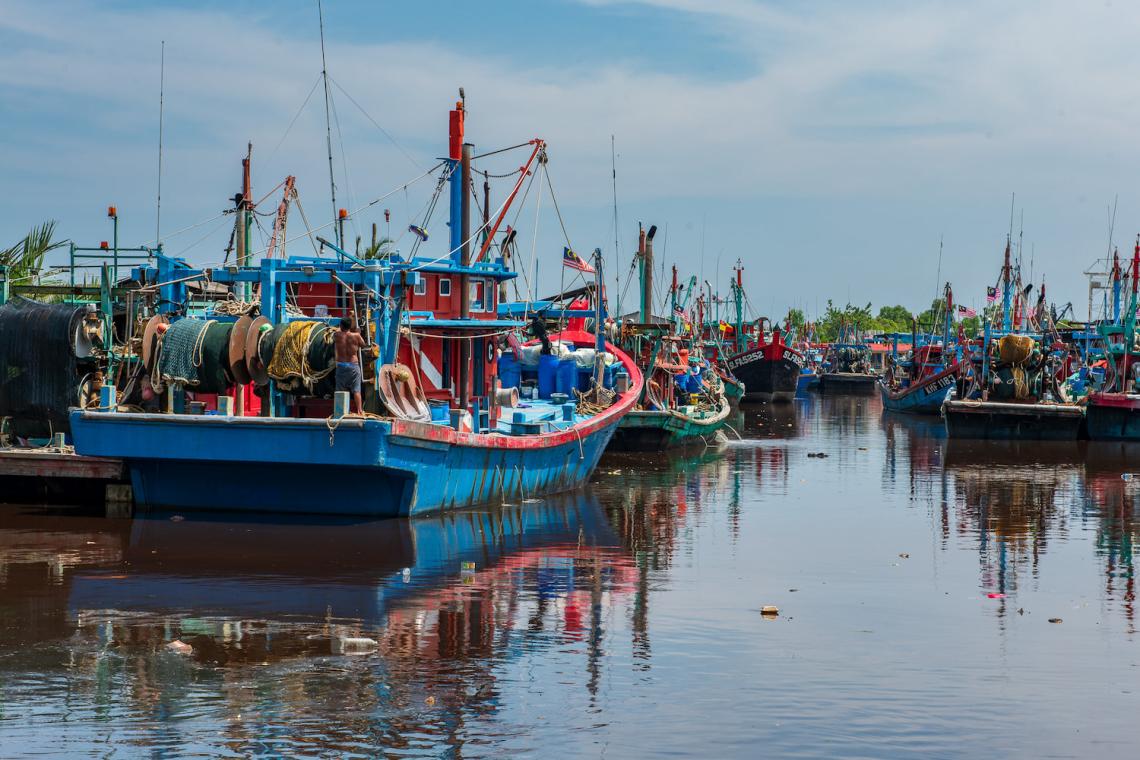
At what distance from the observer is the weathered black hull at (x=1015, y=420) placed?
134ft

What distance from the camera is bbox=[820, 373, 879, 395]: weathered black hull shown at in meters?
93.6

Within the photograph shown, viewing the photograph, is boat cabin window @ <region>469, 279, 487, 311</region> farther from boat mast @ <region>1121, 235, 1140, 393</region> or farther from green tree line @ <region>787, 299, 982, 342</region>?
green tree line @ <region>787, 299, 982, 342</region>

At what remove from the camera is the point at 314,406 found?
2044 centimetres

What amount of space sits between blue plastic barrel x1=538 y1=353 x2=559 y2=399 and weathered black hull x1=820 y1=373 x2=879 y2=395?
65.5m

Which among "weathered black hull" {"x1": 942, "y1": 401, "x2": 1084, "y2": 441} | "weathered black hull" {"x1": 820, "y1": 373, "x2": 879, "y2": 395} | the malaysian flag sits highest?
the malaysian flag

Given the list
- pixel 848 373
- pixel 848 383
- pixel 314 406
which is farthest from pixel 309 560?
pixel 848 373

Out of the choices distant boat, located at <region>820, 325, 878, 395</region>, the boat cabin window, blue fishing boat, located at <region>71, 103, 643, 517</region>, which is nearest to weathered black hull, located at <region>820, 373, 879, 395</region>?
distant boat, located at <region>820, 325, 878, 395</region>

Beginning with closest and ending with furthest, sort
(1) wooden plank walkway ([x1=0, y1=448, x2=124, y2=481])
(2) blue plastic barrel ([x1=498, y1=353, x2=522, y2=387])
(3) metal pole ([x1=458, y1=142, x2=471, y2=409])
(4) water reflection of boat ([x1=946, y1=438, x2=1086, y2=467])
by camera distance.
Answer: (1) wooden plank walkway ([x1=0, y1=448, x2=124, y2=481]), (3) metal pole ([x1=458, y1=142, x2=471, y2=409]), (2) blue plastic barrel ([x1=498, y1=353, x2=522, y2=387]), (4) water reflection of boat ([x1=946, y1=438, x2=1086, y2=467])

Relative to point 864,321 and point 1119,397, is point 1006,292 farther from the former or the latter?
point 864,321

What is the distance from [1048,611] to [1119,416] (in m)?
27.7

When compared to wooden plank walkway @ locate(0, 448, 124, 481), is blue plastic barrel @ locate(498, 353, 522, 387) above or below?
above

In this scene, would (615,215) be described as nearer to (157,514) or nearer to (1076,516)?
(1076,516)

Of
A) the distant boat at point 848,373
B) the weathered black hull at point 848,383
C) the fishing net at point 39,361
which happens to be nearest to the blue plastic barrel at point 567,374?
the fishing net at point 39,361

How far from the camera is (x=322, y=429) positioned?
18203 millimetres
